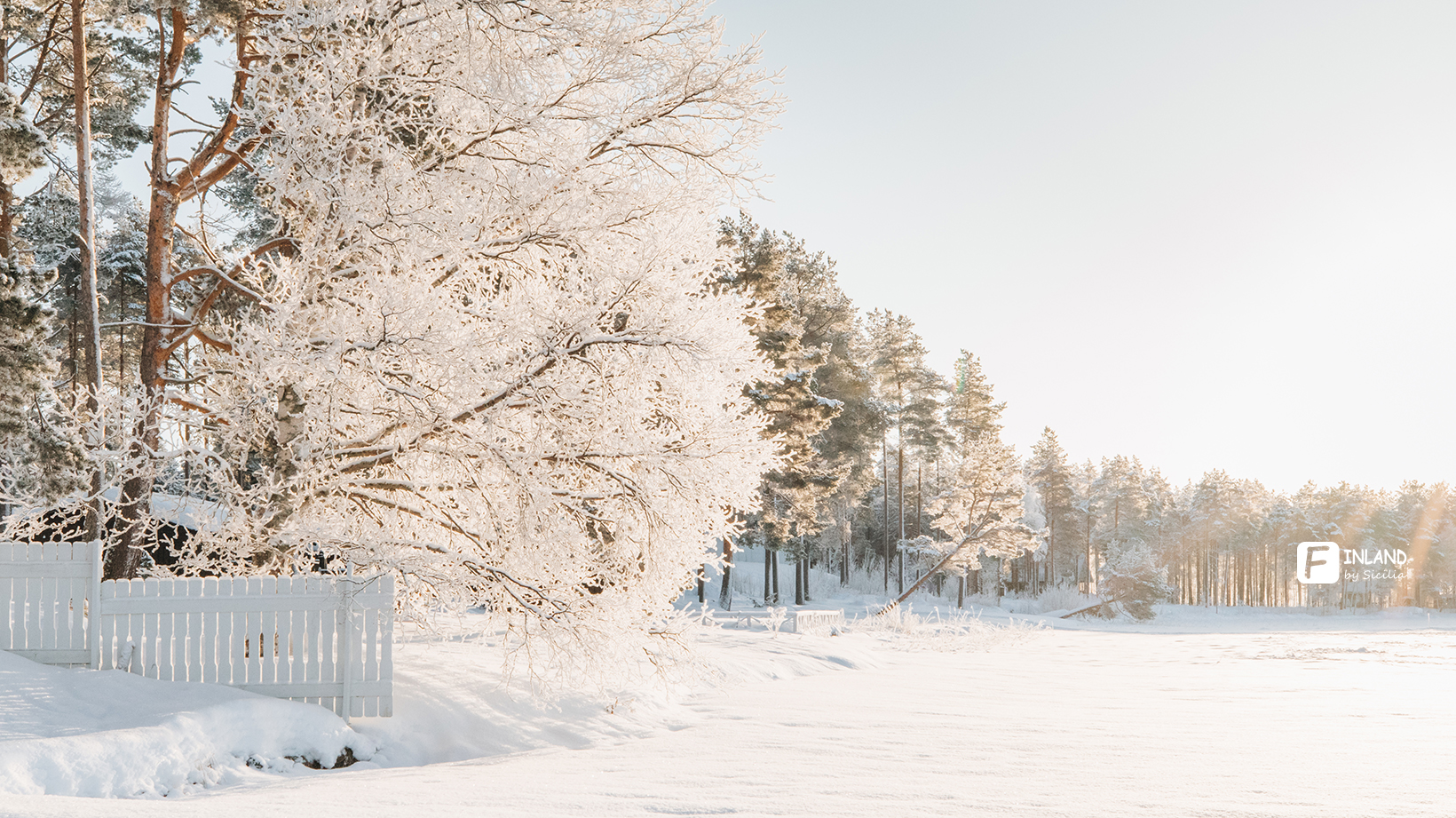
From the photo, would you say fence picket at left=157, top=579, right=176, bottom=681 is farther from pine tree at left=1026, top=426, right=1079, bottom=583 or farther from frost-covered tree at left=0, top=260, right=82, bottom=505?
pine tree at left=1026, top=426, right=1079, bottom=583

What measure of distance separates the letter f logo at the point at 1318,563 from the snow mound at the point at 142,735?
2858 inches

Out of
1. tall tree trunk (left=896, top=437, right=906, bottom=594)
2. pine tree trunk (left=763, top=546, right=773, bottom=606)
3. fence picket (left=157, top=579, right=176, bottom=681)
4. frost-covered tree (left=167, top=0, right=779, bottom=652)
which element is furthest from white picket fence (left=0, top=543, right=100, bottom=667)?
tall tree trunk (left=896, top=437, right=906, bottom=594)

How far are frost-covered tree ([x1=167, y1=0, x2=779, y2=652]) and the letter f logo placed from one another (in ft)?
230

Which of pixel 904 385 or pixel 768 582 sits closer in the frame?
pixel 768 582

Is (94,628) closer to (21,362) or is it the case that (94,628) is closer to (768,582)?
(21,362)

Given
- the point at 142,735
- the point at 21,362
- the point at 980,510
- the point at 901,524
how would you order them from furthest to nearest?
the point at 901,524 → the point at 980,510 → the point at 21,362 → the point at 142,735

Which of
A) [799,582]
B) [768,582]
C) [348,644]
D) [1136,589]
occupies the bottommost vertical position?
[1136,589]

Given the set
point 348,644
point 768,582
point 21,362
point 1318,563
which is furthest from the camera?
point 1318,563

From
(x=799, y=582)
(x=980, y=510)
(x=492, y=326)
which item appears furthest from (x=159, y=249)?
(x=799, y=582)

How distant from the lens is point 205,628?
6734mm

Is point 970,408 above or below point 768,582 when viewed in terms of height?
above

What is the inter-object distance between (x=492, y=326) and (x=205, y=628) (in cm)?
333

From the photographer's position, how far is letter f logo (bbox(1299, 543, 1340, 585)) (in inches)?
2500

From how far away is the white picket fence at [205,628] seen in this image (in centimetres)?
667
